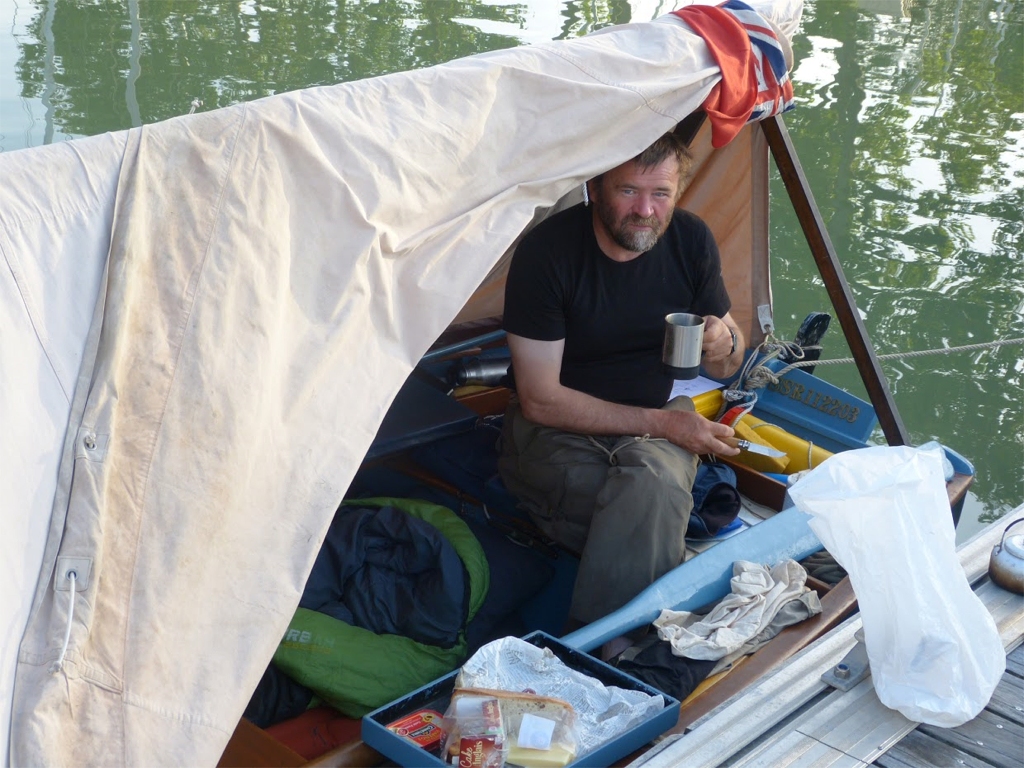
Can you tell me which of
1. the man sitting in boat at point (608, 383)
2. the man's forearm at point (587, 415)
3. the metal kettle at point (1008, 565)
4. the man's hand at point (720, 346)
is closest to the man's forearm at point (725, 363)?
the man's hand at point (720, 346)

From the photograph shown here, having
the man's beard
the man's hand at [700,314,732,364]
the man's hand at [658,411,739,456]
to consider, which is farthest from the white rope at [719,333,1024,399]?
the man's beard

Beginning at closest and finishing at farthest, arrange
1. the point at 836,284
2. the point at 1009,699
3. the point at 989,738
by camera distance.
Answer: the point at 989,738
the point at 1009,699
the point at 836,284

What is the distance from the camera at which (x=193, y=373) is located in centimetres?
195

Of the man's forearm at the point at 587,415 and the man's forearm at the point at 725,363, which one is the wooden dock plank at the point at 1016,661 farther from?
the man's forearm at the point at 725,363

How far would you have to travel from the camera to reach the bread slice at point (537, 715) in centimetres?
214

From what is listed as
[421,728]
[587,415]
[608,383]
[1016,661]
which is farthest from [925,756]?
[608,383]

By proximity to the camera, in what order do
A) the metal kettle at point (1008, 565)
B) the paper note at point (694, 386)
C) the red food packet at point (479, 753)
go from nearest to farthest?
1. the red food packet at point (479, 753)
2. the metal kettle at point (1008, 565)
3. the paper note at point (694, 386)

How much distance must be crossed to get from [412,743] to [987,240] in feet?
24.2

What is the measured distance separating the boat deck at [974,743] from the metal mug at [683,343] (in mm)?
1204

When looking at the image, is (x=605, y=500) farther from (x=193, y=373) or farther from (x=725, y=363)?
(x=193, y=373)

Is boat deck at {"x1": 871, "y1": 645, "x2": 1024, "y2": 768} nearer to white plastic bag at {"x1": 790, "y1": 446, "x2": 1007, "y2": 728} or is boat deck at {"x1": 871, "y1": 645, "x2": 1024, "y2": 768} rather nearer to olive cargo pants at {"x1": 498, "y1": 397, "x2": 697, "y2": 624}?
white plastic bag at {"x1": 790, "y1": 446, "x2": 1007, "y2": 728}

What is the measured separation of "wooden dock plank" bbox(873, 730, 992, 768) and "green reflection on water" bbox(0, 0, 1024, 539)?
3147 mm

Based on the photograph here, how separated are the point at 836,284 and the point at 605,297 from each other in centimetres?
95

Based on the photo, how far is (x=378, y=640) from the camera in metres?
2.82
